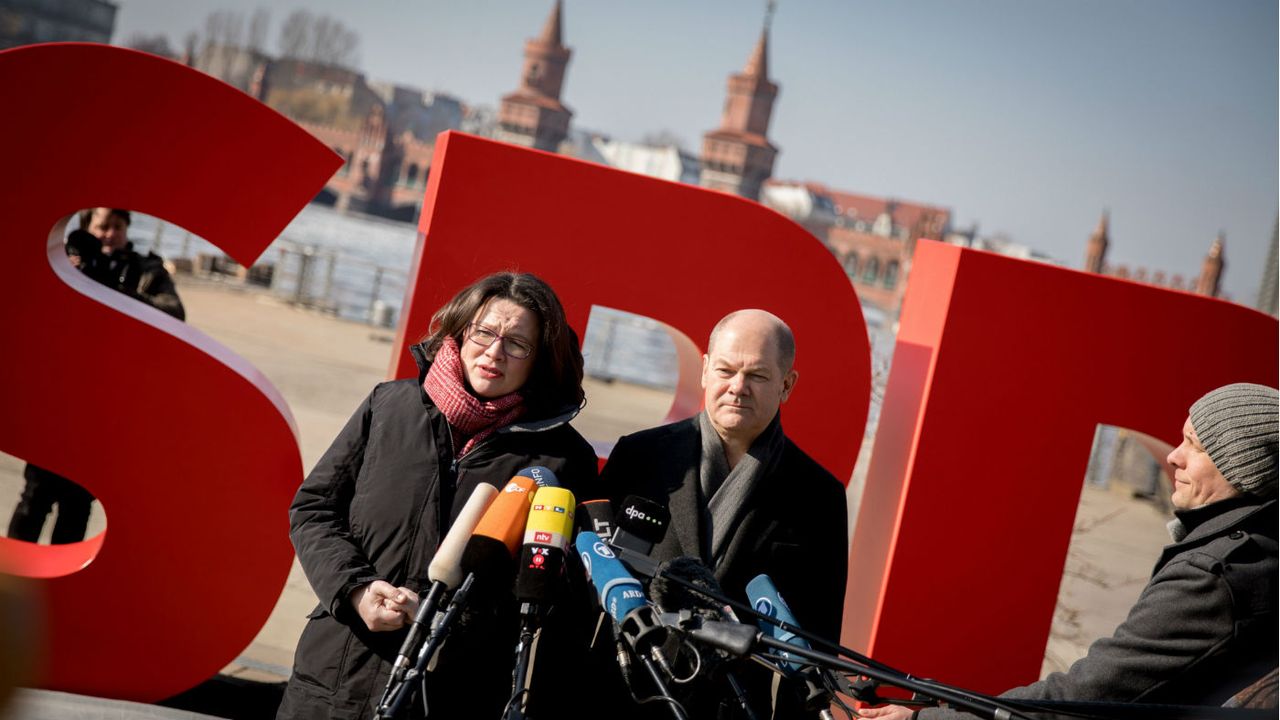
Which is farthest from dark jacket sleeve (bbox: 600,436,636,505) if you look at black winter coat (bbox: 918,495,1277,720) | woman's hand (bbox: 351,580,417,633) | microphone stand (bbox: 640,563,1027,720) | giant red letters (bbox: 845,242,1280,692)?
giant red letters (bbox: 845,242,1280,692)

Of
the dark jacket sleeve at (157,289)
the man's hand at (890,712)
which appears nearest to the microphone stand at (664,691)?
the man's hand at (890,712)

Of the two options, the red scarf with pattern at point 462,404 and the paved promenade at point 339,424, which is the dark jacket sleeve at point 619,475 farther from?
the paved promenade at point 339,424

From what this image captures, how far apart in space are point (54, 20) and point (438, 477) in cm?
9270

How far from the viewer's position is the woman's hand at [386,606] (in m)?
2.50

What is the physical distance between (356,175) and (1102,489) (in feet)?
Result: 354

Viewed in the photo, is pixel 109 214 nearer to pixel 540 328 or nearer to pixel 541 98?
pixel 540 328

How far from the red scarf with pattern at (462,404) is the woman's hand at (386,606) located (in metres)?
0.45

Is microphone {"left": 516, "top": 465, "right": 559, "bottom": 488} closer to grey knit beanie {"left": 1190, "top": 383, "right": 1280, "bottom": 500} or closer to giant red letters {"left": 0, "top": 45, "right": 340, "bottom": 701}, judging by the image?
grey knit beanie {"left": 1190, "top": 383, "right": 1280, "bottom": 500}

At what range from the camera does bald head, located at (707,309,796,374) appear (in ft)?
9.18

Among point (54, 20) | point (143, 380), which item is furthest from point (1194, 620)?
point (54, 20)

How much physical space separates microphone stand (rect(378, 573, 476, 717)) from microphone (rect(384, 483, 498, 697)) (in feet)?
0.11

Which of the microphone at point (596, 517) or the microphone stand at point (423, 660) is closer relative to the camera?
the microphone stand at point (423, 660)

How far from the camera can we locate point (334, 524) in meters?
2.83

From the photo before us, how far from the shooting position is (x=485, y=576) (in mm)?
2080
